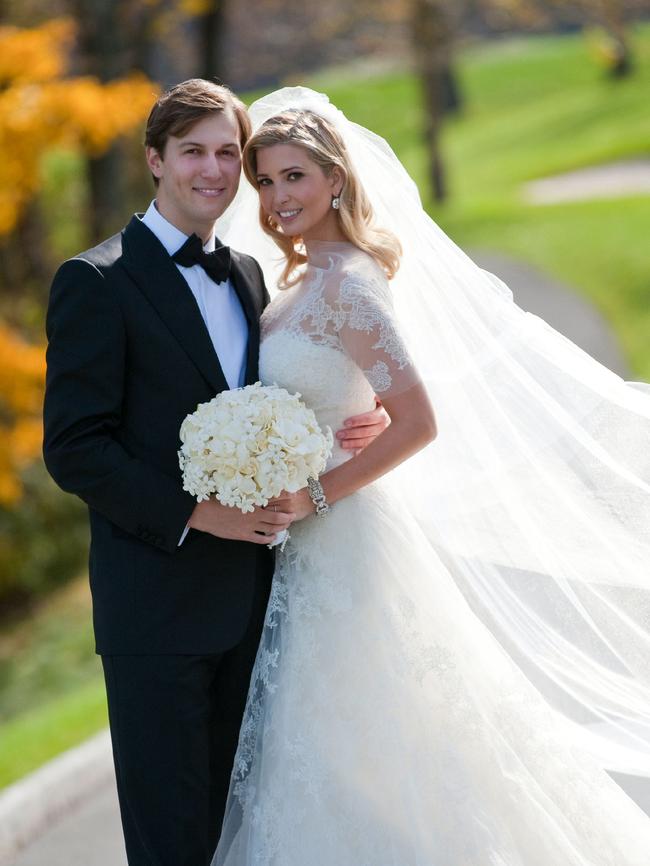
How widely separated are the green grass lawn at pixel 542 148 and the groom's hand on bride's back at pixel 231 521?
10.2 meters

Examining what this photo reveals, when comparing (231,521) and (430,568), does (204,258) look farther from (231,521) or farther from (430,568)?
(430,568)

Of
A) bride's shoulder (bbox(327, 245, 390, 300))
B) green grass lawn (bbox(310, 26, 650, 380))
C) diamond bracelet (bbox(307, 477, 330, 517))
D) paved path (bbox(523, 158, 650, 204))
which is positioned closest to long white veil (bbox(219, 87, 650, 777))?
bride's shoulder (bbox(327, 245, 390, 300))

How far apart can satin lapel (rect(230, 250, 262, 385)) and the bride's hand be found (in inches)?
15.7

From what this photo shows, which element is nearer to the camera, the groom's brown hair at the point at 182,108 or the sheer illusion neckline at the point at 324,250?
the groom's brown hair at the point at 182,108

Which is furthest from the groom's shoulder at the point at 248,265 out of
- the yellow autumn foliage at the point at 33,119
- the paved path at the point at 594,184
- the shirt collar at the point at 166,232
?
the paved path at the point at 594,184

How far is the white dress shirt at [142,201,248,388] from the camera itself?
381 cm

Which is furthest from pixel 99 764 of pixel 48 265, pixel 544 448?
pixel 48 265

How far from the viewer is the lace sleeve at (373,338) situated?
3.76 metres

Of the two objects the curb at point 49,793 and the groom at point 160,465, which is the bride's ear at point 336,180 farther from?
the curb at point 49,793

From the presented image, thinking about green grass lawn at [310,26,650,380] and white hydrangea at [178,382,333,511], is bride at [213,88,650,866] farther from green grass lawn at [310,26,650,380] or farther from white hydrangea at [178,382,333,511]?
green grass lawn at [310,26,650,380]

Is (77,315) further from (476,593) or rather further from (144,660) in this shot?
(476,593)

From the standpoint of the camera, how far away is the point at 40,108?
966cm

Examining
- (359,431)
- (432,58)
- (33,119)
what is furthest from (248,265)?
(432,58)

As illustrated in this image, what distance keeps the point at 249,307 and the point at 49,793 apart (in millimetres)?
2601
